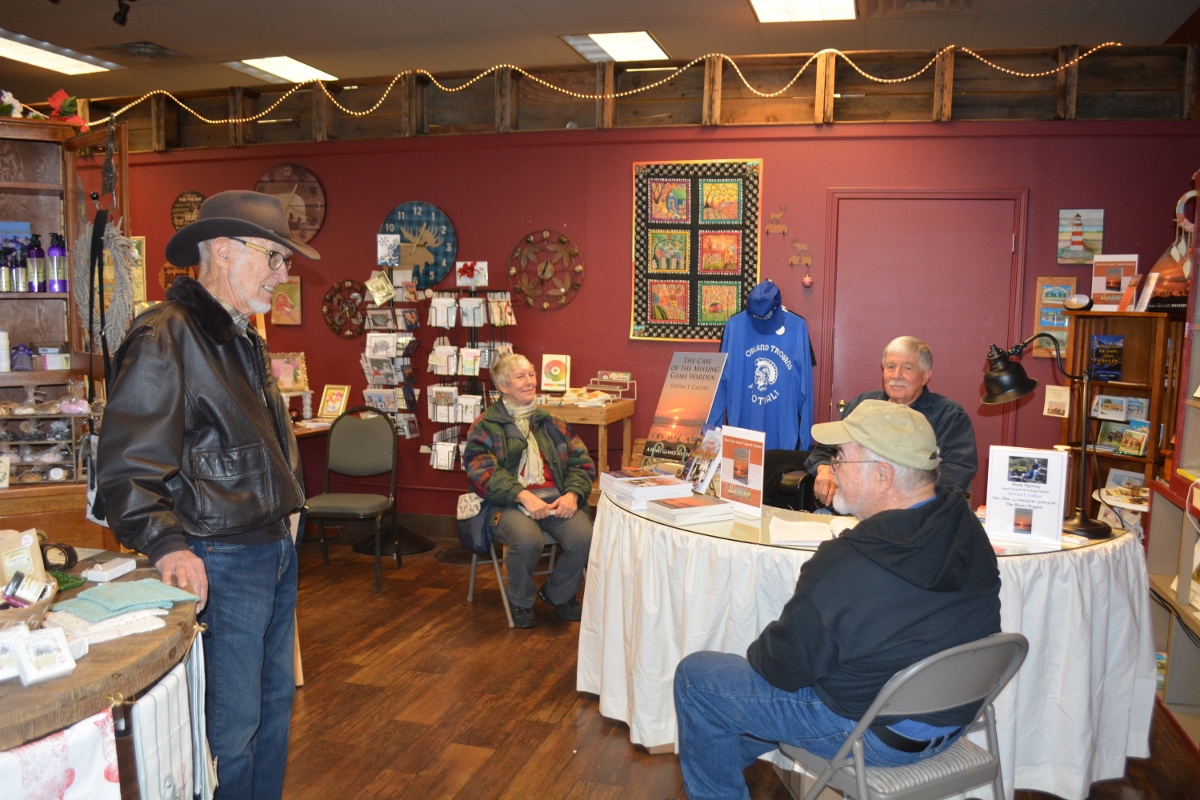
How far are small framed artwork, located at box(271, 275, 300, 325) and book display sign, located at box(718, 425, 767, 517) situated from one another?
14.0 ft

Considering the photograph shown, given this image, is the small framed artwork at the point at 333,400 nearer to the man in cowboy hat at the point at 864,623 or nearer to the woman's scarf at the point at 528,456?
the woman's scarf at the point at 528,456

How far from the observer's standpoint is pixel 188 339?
1.93 m

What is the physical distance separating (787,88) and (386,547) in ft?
12.7

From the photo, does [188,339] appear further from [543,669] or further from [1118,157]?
[1118,157]

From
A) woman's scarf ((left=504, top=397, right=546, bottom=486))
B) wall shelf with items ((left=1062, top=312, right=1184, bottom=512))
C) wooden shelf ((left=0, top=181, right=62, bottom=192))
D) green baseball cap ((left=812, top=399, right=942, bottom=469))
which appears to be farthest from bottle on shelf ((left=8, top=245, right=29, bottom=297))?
wall shelf with items ((left=1062, top=312, right=1184, bottom=512))

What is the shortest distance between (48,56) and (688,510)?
23.5 feet

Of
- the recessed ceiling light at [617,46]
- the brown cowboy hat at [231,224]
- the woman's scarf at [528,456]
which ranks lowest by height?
the woman's scarf at [528,456]

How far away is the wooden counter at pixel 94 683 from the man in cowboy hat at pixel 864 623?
1.29 metres

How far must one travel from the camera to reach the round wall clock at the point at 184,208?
6.66 meters

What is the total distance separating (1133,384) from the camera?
4.51 m

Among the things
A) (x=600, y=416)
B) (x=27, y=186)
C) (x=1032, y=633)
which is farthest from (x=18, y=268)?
(x=1032, y=633)

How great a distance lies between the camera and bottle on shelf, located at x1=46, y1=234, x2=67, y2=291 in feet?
12.6

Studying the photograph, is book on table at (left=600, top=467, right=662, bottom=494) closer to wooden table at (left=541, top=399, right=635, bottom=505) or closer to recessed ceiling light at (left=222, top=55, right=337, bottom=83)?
wooden table at (left=541, top=399, right=635, bottom=505)

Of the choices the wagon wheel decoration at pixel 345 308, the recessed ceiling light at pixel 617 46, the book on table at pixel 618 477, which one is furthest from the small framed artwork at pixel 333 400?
the book on table at pixel 618 477
